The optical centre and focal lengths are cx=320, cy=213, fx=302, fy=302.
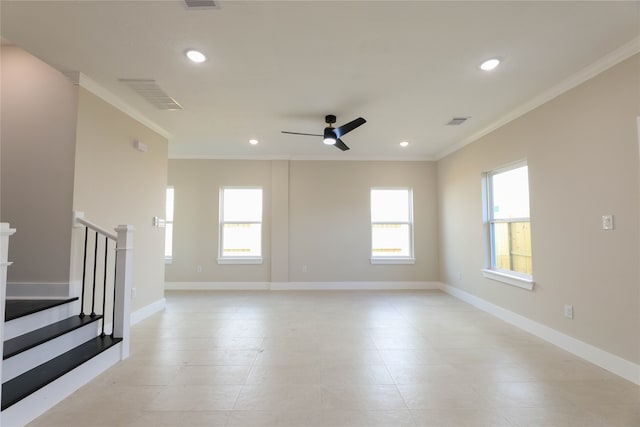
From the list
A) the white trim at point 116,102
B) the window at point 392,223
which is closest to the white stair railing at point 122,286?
Answer: the white trim at point 116,102

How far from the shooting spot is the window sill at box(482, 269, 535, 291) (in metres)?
3.54

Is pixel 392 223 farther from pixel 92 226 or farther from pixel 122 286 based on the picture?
pixel 92 226

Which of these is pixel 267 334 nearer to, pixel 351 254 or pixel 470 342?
pixel 470 342

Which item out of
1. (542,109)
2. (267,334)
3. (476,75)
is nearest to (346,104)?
(476,75)

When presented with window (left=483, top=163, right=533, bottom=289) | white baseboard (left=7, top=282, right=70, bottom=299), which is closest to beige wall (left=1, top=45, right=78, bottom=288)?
white baseboard (left=7, top=282, right=70, bottom=299)

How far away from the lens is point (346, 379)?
7.97ft

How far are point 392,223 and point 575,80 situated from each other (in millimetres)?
3775

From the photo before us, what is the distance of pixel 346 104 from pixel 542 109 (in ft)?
7.02

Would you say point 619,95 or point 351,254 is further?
point 351,254

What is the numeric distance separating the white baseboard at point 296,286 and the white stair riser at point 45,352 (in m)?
3.13

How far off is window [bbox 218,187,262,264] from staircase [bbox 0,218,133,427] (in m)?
2.76

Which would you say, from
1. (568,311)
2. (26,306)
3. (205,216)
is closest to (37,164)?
(26,306)

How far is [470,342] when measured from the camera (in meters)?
3.23

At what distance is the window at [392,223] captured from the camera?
6.18 meters
